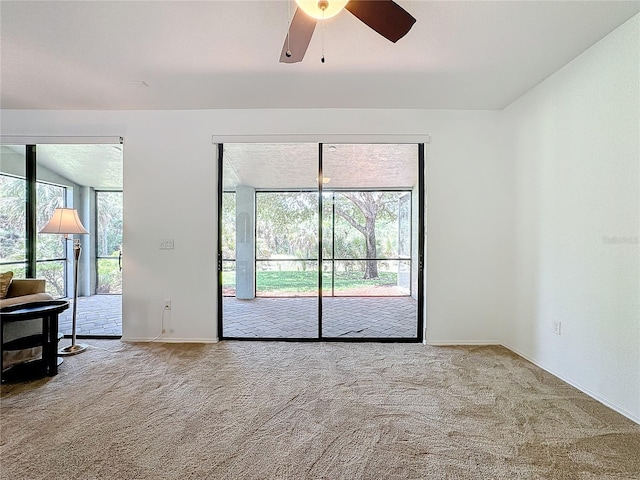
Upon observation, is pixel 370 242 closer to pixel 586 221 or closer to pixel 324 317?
pixel 324 317

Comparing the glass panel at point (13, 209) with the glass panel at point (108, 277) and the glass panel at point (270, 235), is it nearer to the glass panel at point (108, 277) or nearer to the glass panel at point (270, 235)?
the glass panel at point (108, 277)

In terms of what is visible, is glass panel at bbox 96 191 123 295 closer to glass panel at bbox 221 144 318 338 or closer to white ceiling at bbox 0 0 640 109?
white ceiling at bbox 0 0 640 109

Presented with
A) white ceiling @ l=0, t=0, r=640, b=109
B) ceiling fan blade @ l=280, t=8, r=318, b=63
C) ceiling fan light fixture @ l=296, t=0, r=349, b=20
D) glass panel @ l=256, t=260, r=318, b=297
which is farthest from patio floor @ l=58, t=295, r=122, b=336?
ceiling fan light fixture @ l=296, t=0, r=349, b=20

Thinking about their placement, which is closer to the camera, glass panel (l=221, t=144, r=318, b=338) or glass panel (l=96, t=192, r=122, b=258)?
glass panel (l=221, t=144, r=318, b=338)

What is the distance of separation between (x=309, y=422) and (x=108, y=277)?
5.29 meters

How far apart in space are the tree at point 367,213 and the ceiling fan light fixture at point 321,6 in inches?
107

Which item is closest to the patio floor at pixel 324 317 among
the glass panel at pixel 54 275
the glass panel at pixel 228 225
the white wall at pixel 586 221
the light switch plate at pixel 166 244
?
the glass panel at pixel 228 225

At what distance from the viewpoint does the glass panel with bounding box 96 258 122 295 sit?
5.62 m

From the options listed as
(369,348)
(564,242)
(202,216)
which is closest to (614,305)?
(564,242)

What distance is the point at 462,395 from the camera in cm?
250

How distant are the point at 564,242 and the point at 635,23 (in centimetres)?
158

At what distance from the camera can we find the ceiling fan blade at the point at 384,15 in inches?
61.7

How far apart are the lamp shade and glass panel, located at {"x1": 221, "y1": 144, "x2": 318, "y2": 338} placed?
1.46m

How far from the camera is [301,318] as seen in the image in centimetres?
445
